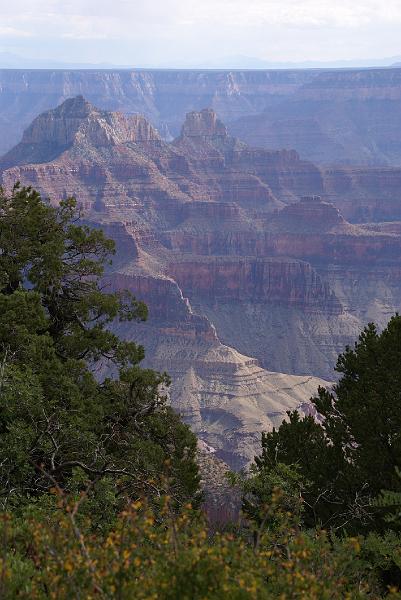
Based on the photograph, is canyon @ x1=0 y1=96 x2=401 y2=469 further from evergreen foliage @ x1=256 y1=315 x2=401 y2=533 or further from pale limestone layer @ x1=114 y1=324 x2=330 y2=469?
evergreen foliage @ x1=256 y1=315 x2=401 y2=533

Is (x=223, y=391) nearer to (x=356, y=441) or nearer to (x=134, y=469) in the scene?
(x=356, y=441)

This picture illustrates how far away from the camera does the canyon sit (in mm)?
102000

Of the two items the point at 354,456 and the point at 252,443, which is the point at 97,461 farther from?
the point at 252,443

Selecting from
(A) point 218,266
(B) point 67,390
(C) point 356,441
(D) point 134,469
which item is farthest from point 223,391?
(D) point 134,469

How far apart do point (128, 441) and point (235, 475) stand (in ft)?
16.7

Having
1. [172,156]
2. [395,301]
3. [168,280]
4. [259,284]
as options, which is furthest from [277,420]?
[172,156]

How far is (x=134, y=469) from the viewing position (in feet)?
67.9

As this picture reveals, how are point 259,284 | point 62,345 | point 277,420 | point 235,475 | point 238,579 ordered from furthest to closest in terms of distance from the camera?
point 259,284 < point 277,420 < point 62,345 < point 235,475 < point 238,579

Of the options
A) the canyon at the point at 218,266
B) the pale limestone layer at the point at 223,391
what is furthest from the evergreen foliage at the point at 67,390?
the canyon at the point at 218,266

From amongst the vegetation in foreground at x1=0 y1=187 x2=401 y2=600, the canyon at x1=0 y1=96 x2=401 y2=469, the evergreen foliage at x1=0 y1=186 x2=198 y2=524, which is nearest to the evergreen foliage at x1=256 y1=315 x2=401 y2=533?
the vegetation in foreground at x1=0 y1=187 x2=401 y2=600

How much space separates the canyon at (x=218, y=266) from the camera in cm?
10200

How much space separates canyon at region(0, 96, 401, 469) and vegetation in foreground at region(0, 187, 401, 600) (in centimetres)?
5505

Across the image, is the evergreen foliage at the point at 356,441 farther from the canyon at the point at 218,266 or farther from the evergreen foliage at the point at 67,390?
the canyon at the point at 218,266

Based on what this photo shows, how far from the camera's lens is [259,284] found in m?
143
